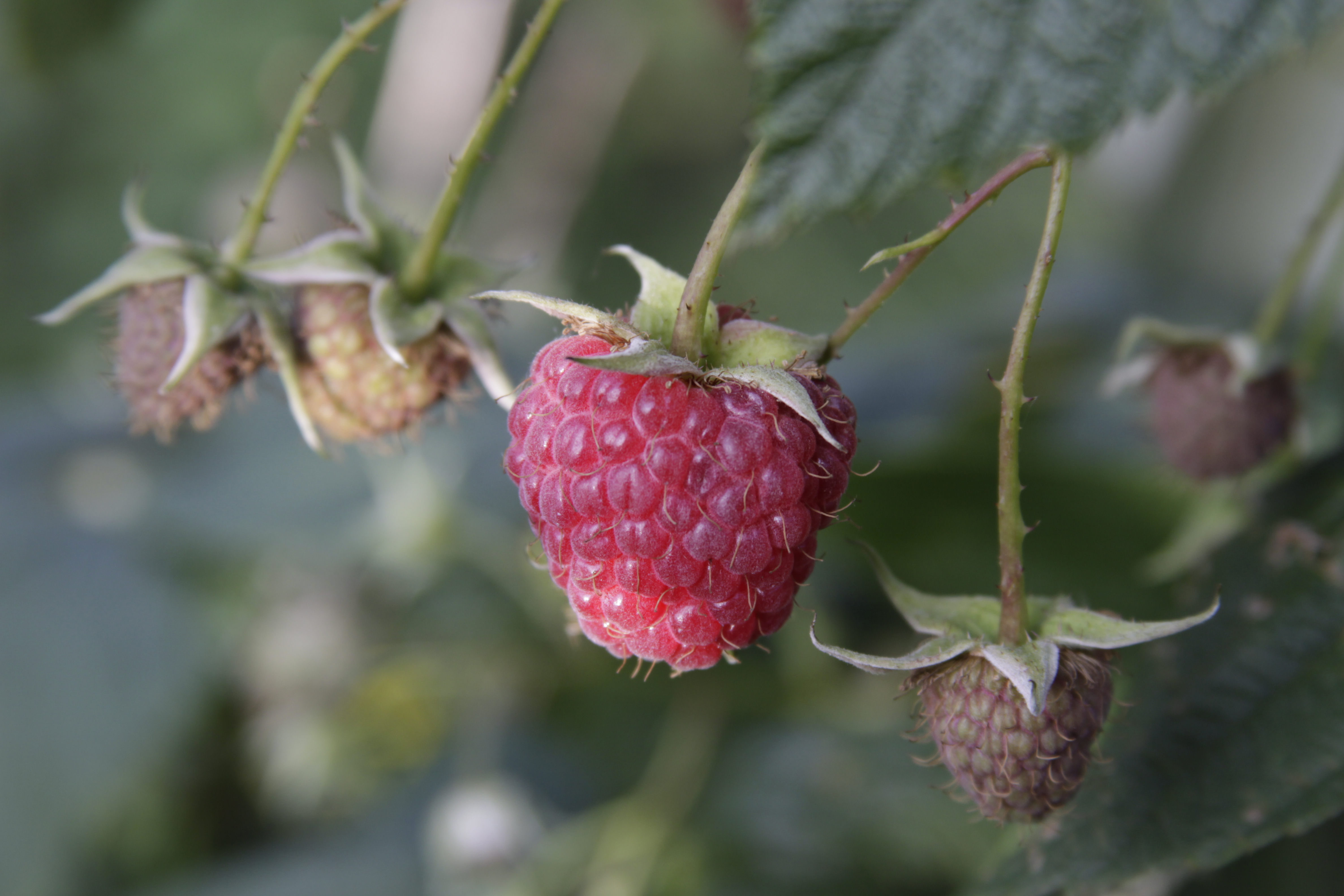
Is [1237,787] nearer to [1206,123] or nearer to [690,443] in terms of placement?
[690,443]

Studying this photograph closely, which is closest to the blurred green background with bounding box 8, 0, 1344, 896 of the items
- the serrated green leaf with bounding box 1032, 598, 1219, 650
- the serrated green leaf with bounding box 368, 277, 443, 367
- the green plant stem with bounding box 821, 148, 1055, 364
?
the green plant stem with bounding box 821, 148, 1055, 364

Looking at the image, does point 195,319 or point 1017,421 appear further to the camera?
point 195,319

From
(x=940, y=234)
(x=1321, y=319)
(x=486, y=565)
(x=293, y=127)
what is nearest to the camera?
(x=940, y=234)

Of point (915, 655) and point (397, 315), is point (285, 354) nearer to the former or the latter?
point (397, 315)

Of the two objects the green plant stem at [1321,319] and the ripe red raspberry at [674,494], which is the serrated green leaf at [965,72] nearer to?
the ripe red raspberry at [674,494]

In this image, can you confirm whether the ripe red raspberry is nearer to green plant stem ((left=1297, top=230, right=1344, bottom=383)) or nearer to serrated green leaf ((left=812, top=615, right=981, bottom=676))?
serrated green leaf ((left=812, top=615, right=981, bottom=676))

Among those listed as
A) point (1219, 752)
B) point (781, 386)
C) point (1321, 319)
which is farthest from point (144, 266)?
point (1321, 319)

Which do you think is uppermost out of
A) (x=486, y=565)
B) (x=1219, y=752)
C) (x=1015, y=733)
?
(x=1015, y=733)
